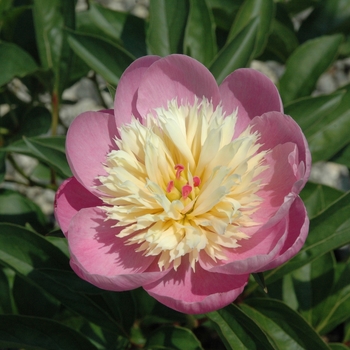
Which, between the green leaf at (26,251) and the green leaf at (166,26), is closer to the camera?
the green leaf at (26,251)

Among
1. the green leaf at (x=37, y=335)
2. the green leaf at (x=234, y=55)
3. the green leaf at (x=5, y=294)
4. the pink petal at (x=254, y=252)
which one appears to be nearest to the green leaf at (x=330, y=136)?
the green leaf at (x=234, y=55)

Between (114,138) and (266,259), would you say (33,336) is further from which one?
(266,259)

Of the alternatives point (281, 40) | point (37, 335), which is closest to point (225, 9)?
point (281, 40)

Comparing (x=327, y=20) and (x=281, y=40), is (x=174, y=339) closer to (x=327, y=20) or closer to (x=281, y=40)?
(x=281, y=40)

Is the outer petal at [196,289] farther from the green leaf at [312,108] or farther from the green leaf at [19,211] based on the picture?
the green leaf at [19,211]

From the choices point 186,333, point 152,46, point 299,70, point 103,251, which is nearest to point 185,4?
point 152,46

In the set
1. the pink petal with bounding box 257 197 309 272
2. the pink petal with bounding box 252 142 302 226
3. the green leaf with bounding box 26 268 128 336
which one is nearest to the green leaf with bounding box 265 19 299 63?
the pink petal with bounding box 252 142 302 226
